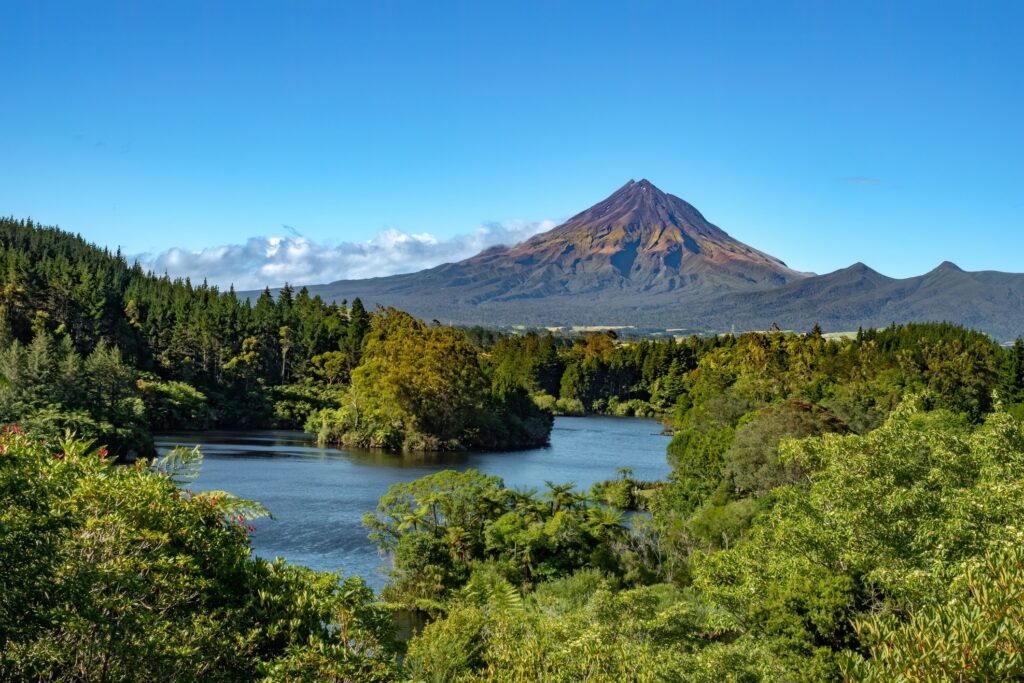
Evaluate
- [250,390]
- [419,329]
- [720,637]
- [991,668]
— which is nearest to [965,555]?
[991,668]

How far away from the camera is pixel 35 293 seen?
76875 millimetres

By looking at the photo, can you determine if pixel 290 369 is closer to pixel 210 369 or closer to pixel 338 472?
pixel 210 369

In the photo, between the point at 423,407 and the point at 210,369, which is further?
the point at 210,369

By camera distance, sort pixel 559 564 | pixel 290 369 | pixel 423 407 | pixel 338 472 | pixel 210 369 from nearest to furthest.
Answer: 1. pixel 559 564
2. pixel 338 472
3. pixel 423 407
4. pixel 210 369
5. pixel 290 369

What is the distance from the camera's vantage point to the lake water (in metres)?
32.9

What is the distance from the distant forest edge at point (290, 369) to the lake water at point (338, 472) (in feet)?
13.1

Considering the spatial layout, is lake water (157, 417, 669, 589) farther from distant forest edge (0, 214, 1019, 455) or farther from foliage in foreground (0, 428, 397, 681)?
foliage in foreground (0, 428, 397, 681)

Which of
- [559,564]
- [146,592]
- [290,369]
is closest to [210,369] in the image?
[290,369]

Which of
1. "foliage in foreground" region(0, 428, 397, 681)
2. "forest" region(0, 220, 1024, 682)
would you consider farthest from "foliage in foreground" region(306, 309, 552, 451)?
"foliage in foreground" region(0, 428, 397, 681)

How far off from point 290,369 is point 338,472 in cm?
4302

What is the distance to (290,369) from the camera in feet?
306

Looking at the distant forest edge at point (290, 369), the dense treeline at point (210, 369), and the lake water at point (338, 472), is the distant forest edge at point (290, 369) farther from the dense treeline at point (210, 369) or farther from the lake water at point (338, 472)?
the lake water at point (338, 472)

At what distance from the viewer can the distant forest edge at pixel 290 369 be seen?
52.3m

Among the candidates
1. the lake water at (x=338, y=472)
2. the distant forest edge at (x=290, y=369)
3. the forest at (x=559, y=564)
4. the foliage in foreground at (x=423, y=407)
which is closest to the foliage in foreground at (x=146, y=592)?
the forest at (x=559, y=564)
